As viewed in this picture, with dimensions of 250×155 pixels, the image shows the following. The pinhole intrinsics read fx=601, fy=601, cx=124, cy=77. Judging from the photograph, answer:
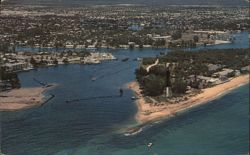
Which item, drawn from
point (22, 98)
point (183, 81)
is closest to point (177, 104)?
point (183, 81)

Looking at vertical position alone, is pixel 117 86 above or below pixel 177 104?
below

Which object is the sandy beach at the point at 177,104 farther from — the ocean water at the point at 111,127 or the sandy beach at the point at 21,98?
the sandy beach at the point at 21,98

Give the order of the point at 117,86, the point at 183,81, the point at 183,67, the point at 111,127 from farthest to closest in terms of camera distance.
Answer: the point at 183,67, the point at 117,86, the point at 183,81, the point at 111,127

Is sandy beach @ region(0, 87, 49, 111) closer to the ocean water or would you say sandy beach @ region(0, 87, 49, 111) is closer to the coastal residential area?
the coastal residential area

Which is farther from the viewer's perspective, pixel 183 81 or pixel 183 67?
pixel 183 67

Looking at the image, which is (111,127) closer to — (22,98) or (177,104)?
(177,104)

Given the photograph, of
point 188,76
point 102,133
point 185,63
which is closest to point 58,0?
point 185,63

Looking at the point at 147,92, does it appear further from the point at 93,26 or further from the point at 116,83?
the point at 93,26
